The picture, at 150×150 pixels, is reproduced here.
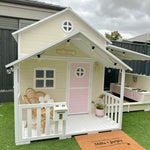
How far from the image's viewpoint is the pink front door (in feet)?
16.3

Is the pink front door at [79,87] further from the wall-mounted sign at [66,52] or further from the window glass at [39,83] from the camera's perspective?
the window glass at [39,83]

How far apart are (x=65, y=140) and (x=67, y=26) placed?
3816mm

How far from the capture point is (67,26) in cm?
488

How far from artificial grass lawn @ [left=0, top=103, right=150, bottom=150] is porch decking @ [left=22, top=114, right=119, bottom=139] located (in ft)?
0.84

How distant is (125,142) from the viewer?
354 centimetres

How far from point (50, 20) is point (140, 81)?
513 cm

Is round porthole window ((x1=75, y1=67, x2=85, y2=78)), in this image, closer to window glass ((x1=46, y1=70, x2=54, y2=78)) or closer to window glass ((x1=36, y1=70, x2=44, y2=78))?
window glass ((x1=46, y1=70, x2=54, y2=78))

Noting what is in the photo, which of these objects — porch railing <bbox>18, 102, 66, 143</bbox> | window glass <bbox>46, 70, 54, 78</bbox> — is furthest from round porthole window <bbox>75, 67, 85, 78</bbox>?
porch railing <bbox>18, 102, 66, 143</bbox>

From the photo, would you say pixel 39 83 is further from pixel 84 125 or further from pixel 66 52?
pixel 84 125

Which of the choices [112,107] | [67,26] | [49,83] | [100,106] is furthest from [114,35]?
[49,83]

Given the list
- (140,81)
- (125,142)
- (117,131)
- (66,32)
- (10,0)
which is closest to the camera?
(125,142)

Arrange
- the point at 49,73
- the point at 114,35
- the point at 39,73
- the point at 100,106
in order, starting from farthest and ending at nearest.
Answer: the point at 114,35 → the point at 100,106 → the point at 49,73 → the point at 39,73

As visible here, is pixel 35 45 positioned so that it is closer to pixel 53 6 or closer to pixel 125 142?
pixel 125 142

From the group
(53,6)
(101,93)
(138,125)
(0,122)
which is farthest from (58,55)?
(53,6)
